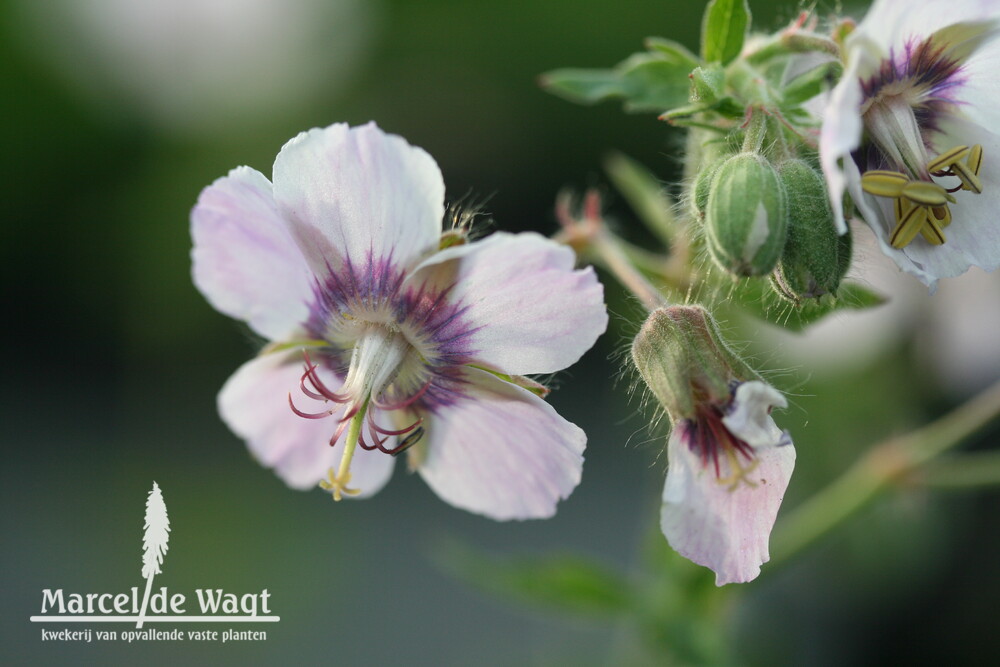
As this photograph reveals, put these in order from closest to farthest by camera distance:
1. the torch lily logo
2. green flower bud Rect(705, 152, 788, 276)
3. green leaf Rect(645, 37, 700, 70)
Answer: green flower bud Rect(705, 152, 788, 276) → green leaf Rect(645, 37, 700, 70) → the torch lily logo

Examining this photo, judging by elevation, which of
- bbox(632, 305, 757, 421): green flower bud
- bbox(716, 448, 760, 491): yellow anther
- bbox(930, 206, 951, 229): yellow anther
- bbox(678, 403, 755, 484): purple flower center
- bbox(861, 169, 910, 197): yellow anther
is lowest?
bbox(716, 448, 760, 491): yellow anther

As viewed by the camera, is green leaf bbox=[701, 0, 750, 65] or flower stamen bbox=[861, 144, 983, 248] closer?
flower stamen bbox=[861, 144, 983, 248]

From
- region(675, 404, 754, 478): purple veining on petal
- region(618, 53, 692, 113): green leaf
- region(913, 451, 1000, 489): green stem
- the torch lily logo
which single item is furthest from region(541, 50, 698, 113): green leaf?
the torch lily logo

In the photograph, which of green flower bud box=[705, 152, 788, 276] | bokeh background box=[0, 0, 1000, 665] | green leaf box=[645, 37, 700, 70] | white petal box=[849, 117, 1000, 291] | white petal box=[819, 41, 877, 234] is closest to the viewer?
white petal box=[819, 41, 877, 234]

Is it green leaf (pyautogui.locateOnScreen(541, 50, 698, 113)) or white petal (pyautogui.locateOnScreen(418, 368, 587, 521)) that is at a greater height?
green leaf (pyautogui.locateOnScreen(541, 50, 698, 113))

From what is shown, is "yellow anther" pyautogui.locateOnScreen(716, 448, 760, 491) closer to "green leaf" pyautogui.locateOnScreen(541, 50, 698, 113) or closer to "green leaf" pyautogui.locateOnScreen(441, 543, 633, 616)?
"green leaf" pyautogui.locateOnScreen(541, 50, 698, 113)

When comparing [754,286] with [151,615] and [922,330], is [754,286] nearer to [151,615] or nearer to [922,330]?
[151,615]

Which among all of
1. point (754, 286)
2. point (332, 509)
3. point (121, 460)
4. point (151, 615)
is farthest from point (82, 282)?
point (754, 286)
